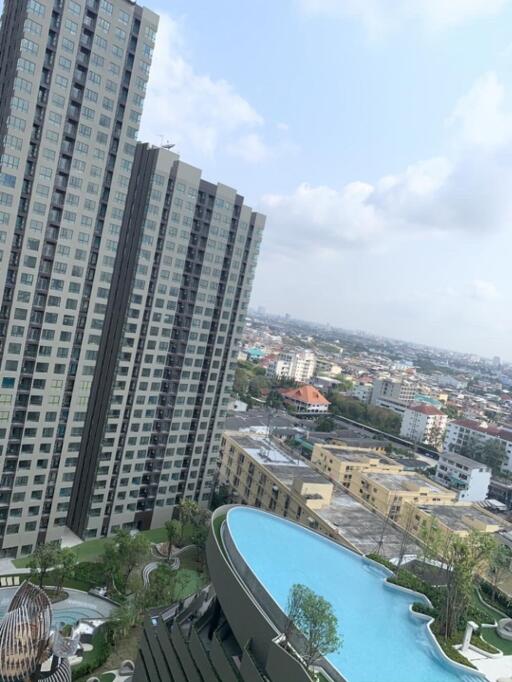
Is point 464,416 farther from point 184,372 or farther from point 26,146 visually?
point 26,146

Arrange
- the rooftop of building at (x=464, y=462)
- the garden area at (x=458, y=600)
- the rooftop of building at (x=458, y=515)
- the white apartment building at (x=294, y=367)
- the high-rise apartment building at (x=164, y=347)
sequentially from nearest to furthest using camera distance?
the garden area at (x=458, y=600) → the high-rise apartment building at (x=164, y=347) → the rooftop of building at (x=458, y=515) → the rooftop of building at (x=464, y=462) → the white apartment building at (x=294, y=367)

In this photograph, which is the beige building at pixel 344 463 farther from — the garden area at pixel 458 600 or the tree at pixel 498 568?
the garden area at pixel 458 600

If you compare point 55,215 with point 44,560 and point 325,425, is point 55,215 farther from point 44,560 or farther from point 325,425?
point 325,425

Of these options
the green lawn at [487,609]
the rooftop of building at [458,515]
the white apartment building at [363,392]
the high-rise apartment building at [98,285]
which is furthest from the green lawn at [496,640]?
the white apartment building at [363,392]

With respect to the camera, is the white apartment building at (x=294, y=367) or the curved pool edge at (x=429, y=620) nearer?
the curved pool edge at (x=429, y=620)

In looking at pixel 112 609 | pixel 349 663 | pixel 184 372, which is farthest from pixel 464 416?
pixel 349 663

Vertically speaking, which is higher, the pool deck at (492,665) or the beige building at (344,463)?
the pool deck at (492,665)

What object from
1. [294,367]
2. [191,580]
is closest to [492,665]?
[191,580]

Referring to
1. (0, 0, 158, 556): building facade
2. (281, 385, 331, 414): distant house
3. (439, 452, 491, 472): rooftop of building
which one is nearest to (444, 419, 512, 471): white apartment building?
(439, 452, 491, 472): rooftop of building
